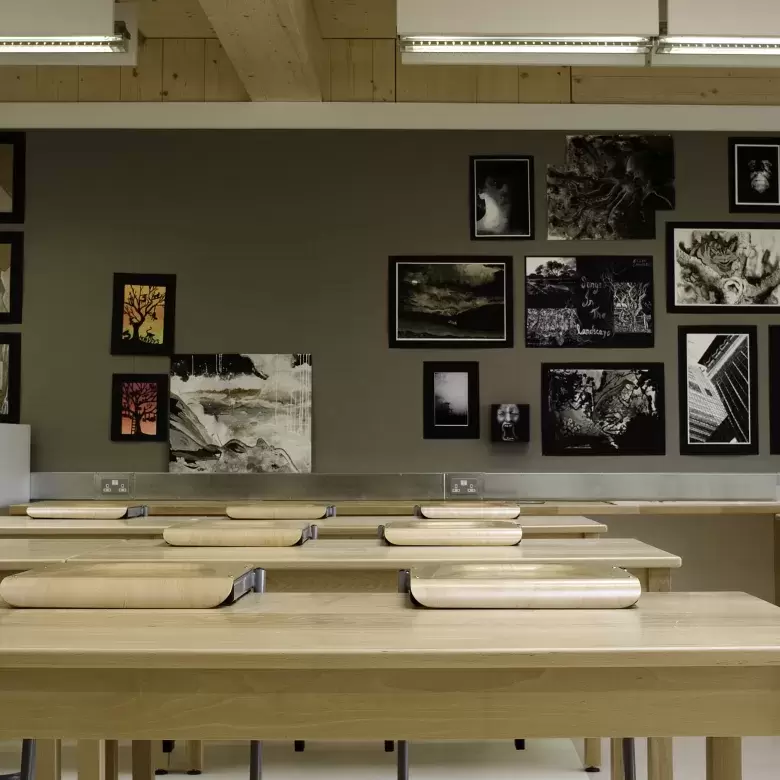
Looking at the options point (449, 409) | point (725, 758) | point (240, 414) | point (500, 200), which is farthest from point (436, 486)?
point (725, 758)

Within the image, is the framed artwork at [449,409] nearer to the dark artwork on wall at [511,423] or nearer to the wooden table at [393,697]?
the dark artwork on wall at [511,423]

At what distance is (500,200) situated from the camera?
16.0ft

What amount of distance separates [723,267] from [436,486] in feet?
6.53

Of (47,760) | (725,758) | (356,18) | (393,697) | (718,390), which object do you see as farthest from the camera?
(718,390)

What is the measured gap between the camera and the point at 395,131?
16.0ft

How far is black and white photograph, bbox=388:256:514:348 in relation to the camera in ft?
15.8

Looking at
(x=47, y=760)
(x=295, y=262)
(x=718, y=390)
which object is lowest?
(x=47, y=760)

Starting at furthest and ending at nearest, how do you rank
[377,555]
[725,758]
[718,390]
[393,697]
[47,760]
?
[718,390], [377,555], [47,760], [725,758], [393,697]

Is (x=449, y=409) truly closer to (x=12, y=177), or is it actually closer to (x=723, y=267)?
(x=723, y=267)

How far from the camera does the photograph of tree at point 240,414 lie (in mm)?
4762

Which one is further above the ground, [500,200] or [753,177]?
[753,177]

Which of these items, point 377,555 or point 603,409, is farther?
point 603,409

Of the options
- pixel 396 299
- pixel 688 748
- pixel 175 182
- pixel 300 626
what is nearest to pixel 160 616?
pixel 300 626

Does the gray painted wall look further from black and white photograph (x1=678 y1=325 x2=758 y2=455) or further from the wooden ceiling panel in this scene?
the wooden ceiling panel
